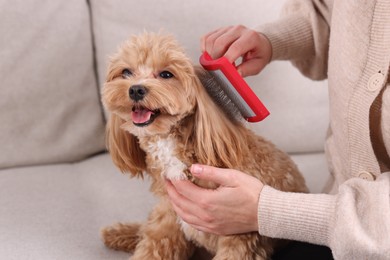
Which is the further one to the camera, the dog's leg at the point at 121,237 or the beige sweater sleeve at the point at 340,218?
the dog's leg at the point at 121,237

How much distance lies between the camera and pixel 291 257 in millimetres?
1045

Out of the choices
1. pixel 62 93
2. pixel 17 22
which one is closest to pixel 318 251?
pixel 62 93

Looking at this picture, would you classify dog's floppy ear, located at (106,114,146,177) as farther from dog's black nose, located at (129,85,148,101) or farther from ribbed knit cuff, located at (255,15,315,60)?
ribbed knit cuff, located at (255,15,315,60)

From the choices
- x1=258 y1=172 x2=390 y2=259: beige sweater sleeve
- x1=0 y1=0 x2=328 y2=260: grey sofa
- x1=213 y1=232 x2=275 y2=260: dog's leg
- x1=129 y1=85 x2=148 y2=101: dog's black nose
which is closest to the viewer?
x1=258 y1=172 x2=390 y2=259: beige sweater sleeve

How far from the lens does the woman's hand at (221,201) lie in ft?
3.08

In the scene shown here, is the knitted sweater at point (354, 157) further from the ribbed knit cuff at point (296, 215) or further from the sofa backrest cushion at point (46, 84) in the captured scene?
the sofa backrest cushion at point (46, 84)

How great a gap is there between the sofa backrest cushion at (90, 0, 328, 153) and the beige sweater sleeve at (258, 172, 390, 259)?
0.57 m

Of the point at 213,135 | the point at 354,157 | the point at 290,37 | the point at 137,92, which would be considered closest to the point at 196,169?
the point at 213,135

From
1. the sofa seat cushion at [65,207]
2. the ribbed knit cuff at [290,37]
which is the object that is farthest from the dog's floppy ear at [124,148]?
the ribbed knit cuff at [290,37]

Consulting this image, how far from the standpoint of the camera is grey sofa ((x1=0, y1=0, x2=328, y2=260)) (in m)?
1.39

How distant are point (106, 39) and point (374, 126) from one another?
830 millimetres

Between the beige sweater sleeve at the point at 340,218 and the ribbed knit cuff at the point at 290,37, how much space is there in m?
0.41

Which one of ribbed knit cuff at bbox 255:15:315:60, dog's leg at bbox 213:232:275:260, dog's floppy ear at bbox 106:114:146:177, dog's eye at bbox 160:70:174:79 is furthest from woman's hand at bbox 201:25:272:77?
dog's leg at bbox 213:232:275:260

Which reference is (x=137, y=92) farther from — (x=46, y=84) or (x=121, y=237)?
(x=46, y=84)
